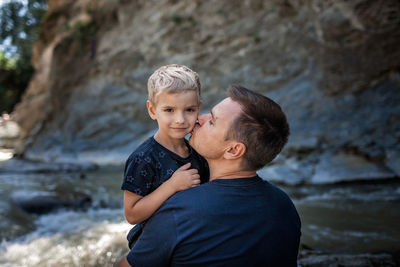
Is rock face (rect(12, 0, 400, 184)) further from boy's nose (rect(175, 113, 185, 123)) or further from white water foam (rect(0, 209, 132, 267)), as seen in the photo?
boy's nose (rect(175, 113, 185, 123))

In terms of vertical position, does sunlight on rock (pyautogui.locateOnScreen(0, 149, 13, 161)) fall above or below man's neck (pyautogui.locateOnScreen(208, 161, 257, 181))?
below

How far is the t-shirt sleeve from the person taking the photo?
4.29 feet

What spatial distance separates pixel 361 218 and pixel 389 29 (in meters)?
4.28

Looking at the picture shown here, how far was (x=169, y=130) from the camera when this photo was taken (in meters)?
1.90

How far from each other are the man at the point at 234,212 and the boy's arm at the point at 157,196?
6.0 inches

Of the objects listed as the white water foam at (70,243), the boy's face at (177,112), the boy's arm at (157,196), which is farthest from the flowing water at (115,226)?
the boy's face at (177,112)

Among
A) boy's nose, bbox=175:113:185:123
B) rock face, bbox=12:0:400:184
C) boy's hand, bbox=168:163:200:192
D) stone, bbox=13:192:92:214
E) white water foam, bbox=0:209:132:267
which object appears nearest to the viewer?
boy's hand, bbox=168:163:200:192

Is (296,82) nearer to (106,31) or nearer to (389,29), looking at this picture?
(389,29)

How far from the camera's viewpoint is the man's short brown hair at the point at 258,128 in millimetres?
1443

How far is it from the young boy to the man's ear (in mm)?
221

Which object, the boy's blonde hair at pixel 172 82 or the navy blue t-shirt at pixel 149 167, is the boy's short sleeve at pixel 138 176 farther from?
the boy's blonde hair at pixel 172 82

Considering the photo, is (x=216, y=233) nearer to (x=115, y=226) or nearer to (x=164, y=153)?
(x=164, y=153)

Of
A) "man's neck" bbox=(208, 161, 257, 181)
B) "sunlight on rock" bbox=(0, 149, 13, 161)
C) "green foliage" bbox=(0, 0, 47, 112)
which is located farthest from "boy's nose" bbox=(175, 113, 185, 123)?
"green foliage" bbox=(0, 0, 47, 112)

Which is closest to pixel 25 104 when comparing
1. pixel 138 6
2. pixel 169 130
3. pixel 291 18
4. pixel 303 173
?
pixel 138 6
